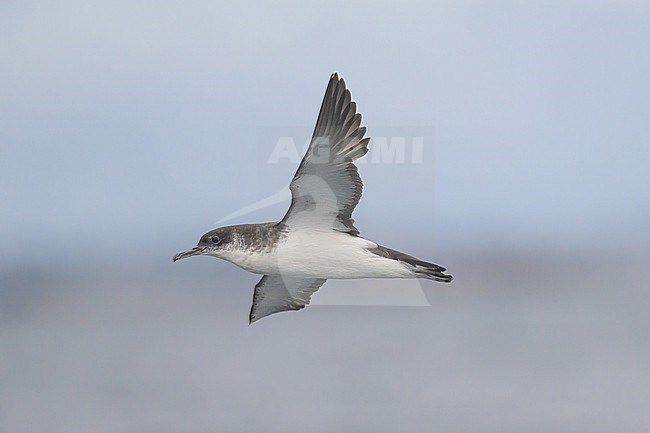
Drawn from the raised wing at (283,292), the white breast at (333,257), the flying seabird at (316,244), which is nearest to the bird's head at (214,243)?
the flying seabird at (316,244)

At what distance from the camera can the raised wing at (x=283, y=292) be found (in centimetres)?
1412

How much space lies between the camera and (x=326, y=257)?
41.3ft

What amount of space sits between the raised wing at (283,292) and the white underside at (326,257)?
1.35m

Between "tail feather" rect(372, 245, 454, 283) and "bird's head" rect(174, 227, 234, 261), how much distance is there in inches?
70.3

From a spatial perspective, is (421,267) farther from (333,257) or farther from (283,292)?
(283,292)

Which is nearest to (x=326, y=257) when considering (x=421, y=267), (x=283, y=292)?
(x=421, y=267)

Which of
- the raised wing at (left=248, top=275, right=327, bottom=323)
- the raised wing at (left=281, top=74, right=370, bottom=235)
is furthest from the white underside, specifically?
the raised wing at (left=248, top=275, right=327, bottom=323)

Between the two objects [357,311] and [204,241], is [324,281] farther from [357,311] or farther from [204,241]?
[357,311]

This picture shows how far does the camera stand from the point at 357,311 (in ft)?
398

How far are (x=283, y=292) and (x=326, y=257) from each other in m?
1.84

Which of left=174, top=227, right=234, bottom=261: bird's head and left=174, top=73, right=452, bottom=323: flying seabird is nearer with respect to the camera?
left=174, top=73, right=452, bottom=323: flying seabird

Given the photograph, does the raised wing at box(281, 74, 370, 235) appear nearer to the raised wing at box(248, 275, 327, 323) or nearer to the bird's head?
the bird's head

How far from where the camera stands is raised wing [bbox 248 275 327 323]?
14117 millimetres

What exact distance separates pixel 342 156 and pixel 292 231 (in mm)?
1315
